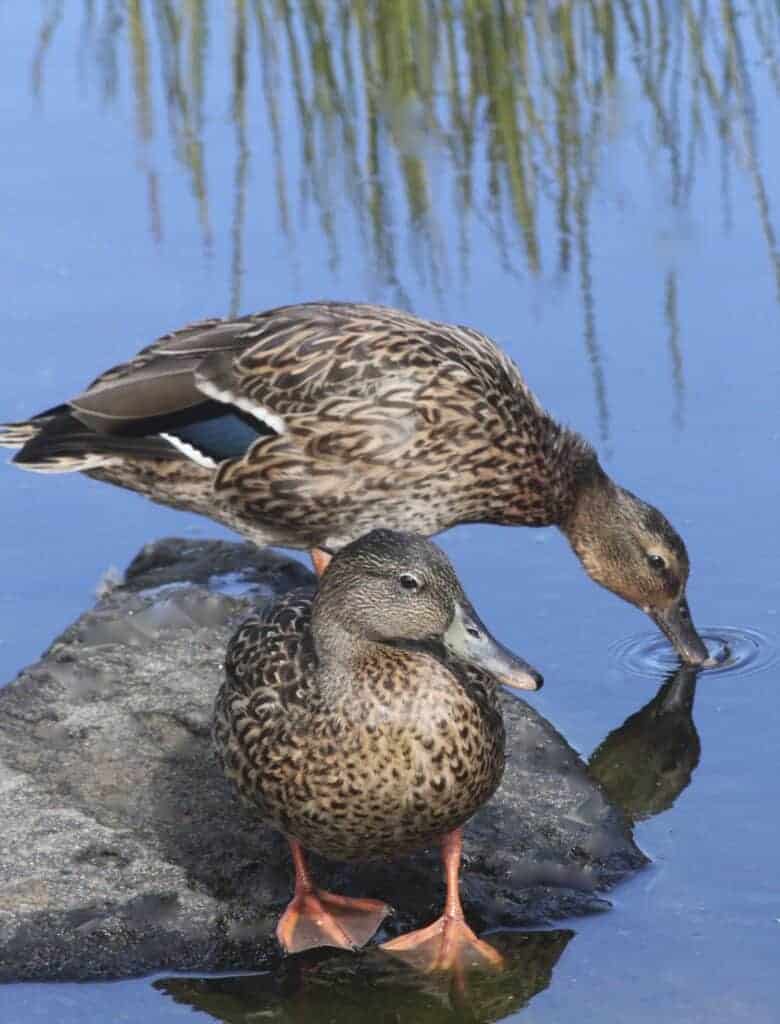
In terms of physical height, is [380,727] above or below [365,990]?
above

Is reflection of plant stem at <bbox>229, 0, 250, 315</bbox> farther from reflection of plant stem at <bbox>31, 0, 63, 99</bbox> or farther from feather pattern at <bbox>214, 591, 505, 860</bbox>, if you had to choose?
feather pattern at <bbox>214, 591, 505, 860</bbox>

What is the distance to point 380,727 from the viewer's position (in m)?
4.25

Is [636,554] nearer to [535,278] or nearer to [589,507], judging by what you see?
[589,507]

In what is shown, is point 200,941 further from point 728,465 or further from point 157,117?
point 157,117

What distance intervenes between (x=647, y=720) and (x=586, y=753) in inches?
9.3

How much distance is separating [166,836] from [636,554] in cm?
173

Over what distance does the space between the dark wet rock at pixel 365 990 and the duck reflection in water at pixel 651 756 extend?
2.19ft

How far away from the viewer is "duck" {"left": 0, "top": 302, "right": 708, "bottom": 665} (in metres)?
5.86

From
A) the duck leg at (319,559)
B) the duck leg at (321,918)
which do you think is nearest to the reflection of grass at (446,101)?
the duck leg at (319,559)

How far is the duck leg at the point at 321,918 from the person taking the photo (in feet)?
14.4

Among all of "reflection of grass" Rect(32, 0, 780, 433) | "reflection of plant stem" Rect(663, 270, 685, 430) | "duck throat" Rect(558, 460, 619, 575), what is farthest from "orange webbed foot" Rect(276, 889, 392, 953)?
"reflection of grass" Rect(32, 0, 780, 433)

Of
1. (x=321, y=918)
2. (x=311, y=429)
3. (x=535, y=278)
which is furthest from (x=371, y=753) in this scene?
(x=535, y=278)

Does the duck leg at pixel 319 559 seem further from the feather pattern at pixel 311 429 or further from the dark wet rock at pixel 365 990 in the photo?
the dark wet rock at pixel 365 990

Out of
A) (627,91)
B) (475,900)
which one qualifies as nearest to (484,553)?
(475,900)
